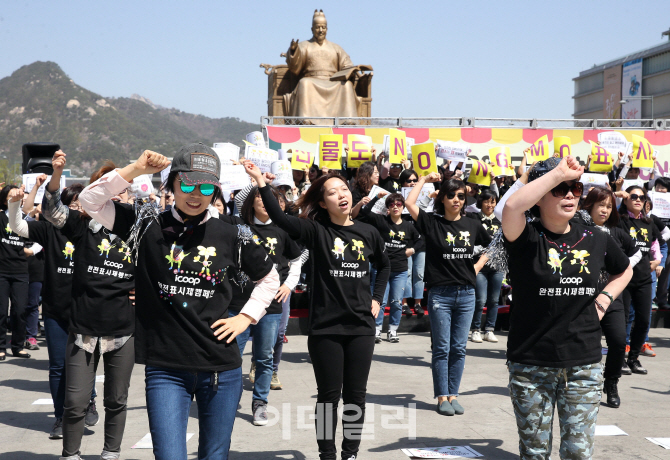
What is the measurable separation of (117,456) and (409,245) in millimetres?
6044

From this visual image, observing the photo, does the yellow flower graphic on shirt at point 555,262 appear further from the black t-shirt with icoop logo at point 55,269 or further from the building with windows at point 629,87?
the building with windows at point 629,87

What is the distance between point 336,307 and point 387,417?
75.6 inches

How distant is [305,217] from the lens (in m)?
4.94

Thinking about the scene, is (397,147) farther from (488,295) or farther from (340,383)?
(340,383)

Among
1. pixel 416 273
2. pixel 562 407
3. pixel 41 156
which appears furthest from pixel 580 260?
pixel 416 273

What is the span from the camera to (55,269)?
569 centimetres

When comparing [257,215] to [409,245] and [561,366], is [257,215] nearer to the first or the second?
[561,366]

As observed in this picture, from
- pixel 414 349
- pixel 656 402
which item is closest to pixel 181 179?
pixel 656 402

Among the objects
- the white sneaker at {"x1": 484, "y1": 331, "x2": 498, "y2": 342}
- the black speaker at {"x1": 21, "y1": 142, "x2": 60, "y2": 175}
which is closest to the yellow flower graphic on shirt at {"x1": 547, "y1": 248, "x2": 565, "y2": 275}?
the black speaker at {"x1": 21, "y1": 142, "x2": 60, "y2": 175}

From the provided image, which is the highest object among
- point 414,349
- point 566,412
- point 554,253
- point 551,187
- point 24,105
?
point 24,105

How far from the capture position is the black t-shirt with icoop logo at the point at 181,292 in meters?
3.15

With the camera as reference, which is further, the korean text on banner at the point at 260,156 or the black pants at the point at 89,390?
the korean text on banner at the point at 260,156

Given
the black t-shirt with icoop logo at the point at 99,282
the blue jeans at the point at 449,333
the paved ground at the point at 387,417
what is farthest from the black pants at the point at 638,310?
the black t-shirt with icoop logo at the point at 99,282

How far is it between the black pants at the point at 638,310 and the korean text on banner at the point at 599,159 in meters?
4.79
